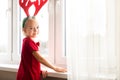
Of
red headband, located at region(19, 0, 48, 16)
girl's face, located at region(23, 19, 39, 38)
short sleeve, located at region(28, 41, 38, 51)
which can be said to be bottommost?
short sleeve, located at region(28, 41, 38, 51)

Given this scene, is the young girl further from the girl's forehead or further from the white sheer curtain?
the white sheer curtain

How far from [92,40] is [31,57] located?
51cm

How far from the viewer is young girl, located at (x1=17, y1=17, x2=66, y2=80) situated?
1.60m

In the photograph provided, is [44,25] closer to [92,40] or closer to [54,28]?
[54,28]

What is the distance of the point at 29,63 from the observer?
1614 millimetres

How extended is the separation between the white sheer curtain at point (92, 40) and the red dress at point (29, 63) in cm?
29

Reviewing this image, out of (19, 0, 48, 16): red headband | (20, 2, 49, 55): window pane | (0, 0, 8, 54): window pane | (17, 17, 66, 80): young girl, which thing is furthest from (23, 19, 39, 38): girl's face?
(0, 0, 8, 54): window pane

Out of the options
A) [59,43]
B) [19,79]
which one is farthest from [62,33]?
[19,79]

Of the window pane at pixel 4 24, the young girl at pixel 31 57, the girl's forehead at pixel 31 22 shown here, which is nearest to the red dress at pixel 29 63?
the young girl at pixel 31 57

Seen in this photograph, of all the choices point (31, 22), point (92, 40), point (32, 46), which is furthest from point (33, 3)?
point (92, 40)

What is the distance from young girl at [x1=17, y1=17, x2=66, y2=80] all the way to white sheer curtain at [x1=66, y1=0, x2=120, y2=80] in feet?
0.85

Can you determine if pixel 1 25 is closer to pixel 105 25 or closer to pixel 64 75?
pixel 64 75

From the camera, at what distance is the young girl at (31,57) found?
160 centimetres

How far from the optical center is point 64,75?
159 centimetres
